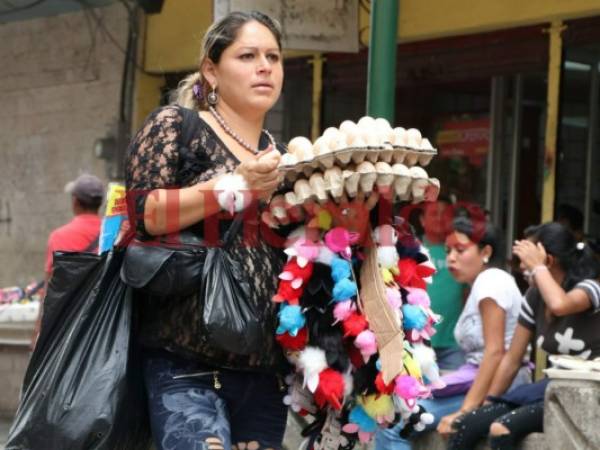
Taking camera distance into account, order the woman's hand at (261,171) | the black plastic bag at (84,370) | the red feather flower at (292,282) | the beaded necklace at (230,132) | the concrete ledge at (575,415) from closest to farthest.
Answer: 1. the woman's hand at (261,171)
2. the black plastic bag at (84,370)
3. the red feather flower at (292,282)
4. the beaded necklace at (230,132)
5. the concrete ledge at (575,415)

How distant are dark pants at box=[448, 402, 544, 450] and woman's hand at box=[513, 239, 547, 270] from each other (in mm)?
754

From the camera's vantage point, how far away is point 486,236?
6727mm

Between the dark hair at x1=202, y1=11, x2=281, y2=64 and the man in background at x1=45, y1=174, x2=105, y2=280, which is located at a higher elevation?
the dark hair at x1=202, y1=11, x2=281, y2=64

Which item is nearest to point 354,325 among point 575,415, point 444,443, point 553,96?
point 575,415

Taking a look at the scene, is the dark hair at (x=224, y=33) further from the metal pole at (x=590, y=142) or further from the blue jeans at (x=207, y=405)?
the metal pole at (x=590, y=142)

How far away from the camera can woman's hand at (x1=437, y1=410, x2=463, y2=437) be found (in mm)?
6120

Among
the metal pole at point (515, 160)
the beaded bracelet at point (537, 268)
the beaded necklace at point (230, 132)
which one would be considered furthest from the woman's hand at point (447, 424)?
the metal pole at point (515, 160)

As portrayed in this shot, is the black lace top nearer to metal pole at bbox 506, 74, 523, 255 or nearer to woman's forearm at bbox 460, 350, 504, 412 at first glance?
woman's forearm at bbox 460, 350, 504, 412

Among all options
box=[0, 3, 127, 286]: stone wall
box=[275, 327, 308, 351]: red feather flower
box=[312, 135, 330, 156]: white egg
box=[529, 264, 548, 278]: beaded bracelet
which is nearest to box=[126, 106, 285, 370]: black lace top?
box=[275, 327, 308, 351]: red feather flower

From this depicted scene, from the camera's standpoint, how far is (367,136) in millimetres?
3170

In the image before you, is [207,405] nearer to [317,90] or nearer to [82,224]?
[82,224]

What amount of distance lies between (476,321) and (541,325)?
0.55m

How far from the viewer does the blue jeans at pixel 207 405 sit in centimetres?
308

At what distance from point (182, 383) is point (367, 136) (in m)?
0.85
